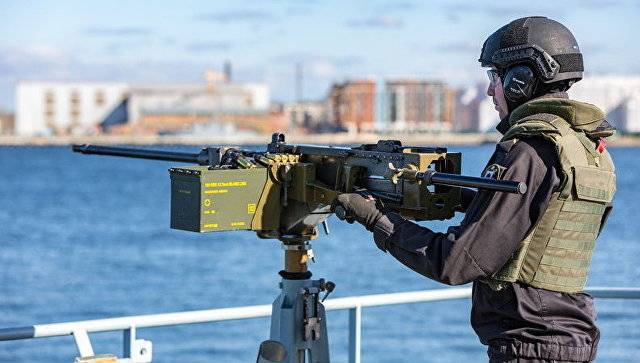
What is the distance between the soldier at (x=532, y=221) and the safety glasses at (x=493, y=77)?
2.0 inches

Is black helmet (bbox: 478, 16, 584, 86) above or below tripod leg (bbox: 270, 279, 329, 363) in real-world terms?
above

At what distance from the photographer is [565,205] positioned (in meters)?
3.66

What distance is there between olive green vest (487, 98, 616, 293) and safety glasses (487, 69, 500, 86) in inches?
9.4

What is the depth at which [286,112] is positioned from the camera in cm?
16412

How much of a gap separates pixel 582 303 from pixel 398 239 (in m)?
0.58

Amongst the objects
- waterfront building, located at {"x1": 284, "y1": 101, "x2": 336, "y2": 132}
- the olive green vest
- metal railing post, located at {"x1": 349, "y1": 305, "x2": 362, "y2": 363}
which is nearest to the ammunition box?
the olive green vest

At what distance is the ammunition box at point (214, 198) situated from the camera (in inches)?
169

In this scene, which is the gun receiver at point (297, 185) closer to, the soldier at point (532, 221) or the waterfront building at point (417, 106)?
the soldier at point (532, 221)

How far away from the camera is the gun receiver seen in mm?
4027

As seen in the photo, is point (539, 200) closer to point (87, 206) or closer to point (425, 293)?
point (425, 293)

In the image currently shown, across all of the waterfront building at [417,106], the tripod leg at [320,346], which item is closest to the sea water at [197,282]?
the tripod leg at [320,346]

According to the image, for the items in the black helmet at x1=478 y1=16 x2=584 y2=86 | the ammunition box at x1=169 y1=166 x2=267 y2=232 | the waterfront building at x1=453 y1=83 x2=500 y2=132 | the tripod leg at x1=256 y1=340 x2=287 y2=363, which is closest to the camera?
the black helmet at x1=478 y1=16 x2=584 y2=86

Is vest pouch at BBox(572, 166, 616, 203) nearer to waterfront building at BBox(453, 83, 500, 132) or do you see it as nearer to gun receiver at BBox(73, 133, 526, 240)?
gun receiver at BBox(73, 133, 526, 240)

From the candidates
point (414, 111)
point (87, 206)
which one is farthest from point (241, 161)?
point (414, 111)
